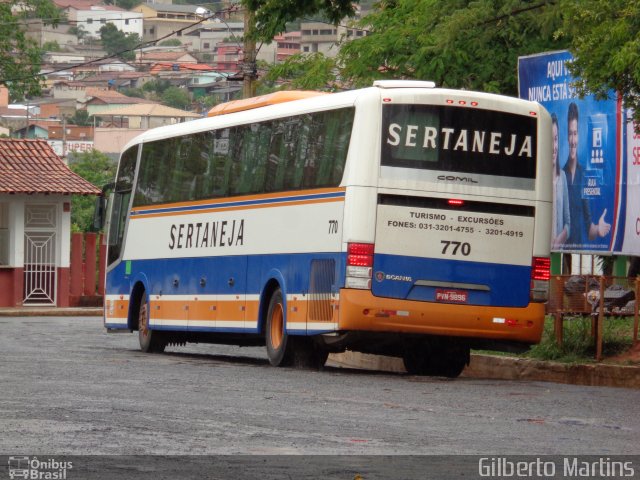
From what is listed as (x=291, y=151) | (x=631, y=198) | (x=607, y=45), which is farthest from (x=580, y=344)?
(x=291, y=151)

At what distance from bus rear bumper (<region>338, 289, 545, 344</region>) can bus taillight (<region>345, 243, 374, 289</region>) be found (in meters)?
0.10

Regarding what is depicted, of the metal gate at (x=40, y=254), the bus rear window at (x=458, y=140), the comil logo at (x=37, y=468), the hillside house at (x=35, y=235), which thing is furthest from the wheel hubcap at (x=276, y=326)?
the metal gate at (x=40, y=254)

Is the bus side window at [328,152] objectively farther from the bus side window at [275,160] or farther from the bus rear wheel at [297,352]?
the bus rear wheel at [297,352]

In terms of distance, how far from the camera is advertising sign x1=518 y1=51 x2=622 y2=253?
74.0ft

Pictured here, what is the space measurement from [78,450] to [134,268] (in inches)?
637

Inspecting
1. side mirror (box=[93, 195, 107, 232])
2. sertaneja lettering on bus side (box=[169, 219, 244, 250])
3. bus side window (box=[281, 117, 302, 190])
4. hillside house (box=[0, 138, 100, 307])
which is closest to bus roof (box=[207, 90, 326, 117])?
bus side window (box=[281, 117, 302, 190])

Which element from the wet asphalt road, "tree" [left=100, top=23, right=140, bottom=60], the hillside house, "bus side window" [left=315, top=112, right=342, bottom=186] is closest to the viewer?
the wet asphalt road

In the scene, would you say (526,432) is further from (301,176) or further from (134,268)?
(134,268)

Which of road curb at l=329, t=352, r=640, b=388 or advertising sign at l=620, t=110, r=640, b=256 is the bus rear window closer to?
road curb at l=329, t=352, r=640, b=388

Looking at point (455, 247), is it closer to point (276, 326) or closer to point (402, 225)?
point (402, 225)

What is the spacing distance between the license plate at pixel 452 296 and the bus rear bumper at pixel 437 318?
65 millimetres

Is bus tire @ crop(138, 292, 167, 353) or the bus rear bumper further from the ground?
the bus rear bumper

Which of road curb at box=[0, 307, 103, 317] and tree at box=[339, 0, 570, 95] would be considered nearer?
tree at box=[339, 0, 570, 95]

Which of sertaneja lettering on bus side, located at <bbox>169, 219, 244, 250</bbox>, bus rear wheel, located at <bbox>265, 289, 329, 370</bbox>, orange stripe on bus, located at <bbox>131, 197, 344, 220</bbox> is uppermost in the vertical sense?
Result: orange stripe on bus, located at <bbox>131, 197, 344, 220</bbox>
